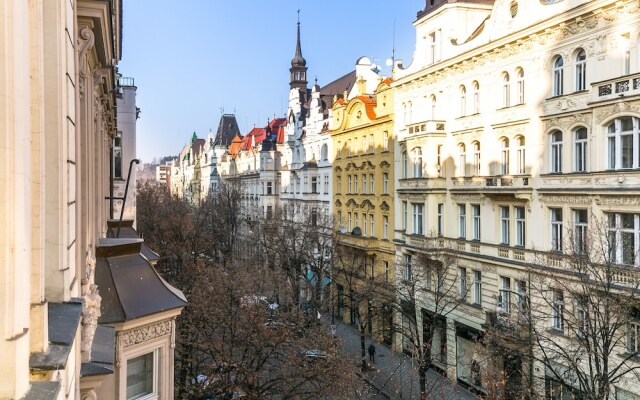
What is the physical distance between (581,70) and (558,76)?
51.1 inches

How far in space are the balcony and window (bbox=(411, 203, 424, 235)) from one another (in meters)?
14.0

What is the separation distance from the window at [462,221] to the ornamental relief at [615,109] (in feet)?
32.3

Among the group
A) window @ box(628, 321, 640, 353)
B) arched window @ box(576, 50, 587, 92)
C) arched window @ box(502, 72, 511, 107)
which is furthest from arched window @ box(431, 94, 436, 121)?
window @ box(628, 321, 640, 353)

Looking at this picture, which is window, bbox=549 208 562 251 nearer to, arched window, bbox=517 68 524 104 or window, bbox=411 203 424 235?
arched window, bbox=517 68 524 104

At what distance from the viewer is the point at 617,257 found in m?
20.5

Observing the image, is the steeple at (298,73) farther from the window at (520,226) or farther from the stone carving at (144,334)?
the stone carving at (144,334)

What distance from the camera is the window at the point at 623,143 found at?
20406mm

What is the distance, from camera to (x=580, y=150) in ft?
76.1

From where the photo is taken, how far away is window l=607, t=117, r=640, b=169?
2041 cm

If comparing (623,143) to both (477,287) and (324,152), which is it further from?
(324,152)

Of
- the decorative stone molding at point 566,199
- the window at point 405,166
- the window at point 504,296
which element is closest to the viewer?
the decorative stone molding at point 566,199

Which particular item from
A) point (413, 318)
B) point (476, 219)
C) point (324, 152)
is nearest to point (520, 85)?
point (476, 219)

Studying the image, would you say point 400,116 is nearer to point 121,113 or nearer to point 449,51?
point 449,51

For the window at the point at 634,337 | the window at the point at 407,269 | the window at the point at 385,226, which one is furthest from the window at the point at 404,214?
the window at the point at 634,337
